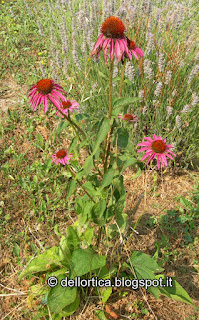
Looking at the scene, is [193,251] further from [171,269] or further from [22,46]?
[22,46]

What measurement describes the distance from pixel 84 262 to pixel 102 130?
614 millimetres

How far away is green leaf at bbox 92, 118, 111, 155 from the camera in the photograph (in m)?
1.02

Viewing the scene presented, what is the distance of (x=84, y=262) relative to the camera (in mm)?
1178

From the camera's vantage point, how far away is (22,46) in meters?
3.77

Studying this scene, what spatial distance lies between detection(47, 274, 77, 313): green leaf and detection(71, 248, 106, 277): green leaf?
7.3 inches

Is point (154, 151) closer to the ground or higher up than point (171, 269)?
higher up

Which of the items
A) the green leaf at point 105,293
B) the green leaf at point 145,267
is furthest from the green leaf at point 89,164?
the green leaf at point 105,293

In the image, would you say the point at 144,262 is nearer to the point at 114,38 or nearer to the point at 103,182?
the point at 103,182

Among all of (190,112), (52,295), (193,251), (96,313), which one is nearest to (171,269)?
(193,251)

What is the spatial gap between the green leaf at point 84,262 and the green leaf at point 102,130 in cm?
51

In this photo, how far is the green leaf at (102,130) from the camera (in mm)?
1021

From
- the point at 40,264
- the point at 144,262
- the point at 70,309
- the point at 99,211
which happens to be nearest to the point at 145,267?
the point at 144,262

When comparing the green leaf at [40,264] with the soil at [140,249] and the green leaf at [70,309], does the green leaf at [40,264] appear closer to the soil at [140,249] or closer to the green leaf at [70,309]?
the soil at [140,249]

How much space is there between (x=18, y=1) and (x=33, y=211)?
14.6 feet
